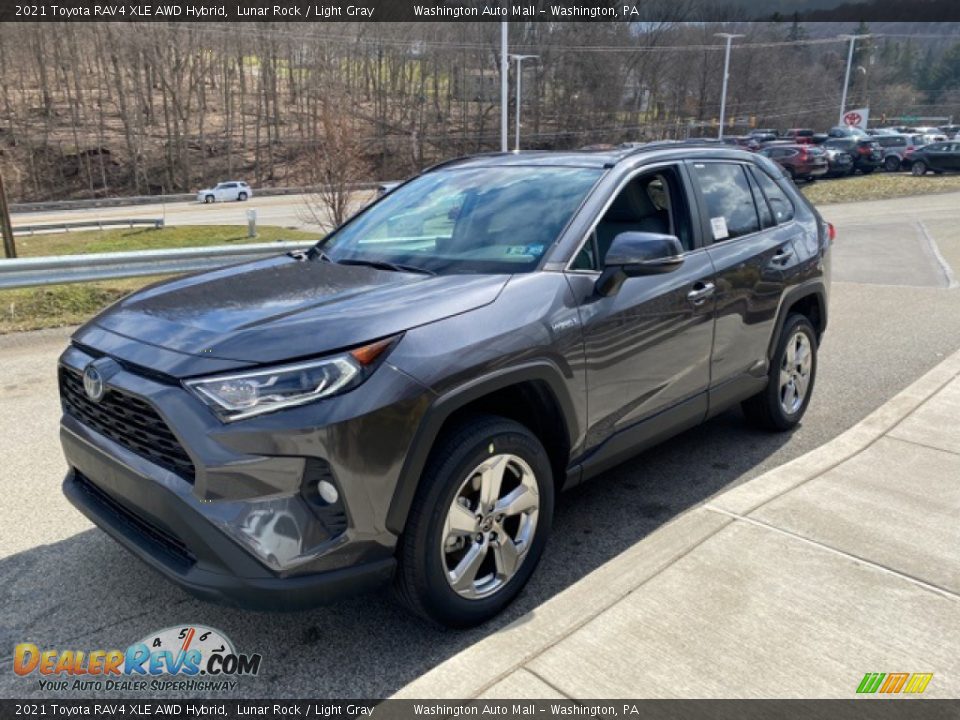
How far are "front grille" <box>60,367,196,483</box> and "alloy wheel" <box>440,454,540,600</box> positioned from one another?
A: 936mm

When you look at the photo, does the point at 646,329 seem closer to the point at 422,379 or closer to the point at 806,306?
the point at 422,379

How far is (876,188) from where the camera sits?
27.2 metres

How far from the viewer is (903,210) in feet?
69.3

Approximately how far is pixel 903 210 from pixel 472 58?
55.3 metres

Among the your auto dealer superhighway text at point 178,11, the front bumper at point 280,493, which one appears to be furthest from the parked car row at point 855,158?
the your auto dealer superhighway text at point 178,11

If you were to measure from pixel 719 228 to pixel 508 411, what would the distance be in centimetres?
185

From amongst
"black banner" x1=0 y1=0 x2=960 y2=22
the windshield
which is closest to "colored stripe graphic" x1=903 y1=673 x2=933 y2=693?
the windshield

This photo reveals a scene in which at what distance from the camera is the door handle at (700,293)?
12.2ft

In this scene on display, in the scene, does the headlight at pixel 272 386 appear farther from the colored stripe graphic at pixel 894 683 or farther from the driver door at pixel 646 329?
the colored stripe graphic at pixel 894 683

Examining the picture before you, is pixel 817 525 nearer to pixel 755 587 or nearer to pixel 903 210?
pixel 755 587

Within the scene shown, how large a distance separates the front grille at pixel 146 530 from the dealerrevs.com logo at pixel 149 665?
1.54ft

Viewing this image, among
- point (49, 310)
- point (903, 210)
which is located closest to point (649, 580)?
point (49, 310)

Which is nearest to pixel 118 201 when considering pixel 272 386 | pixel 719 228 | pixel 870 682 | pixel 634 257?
pixel 719 228

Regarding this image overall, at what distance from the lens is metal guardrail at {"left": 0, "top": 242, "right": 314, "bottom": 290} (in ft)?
25.9
